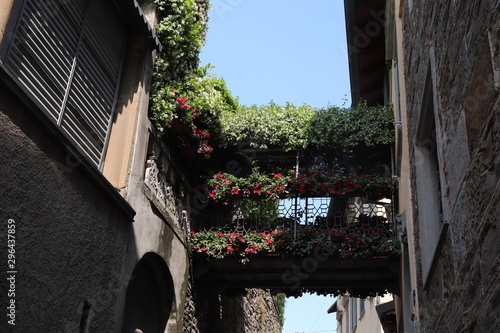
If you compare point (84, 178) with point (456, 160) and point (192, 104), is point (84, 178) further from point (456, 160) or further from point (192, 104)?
point (456, 160)

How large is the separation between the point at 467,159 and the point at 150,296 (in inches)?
262

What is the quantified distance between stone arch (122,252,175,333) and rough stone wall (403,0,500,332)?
4.83 m

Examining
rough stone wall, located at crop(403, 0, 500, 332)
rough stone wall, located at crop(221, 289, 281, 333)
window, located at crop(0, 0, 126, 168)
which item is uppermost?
window, located at crop(0, 0, 126, 168)

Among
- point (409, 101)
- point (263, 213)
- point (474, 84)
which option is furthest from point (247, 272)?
point (474, 84)

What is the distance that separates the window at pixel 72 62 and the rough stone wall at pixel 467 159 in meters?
3.50

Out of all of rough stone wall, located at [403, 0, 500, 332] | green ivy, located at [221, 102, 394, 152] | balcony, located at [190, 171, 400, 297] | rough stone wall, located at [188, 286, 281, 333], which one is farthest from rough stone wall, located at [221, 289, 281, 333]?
rough stone wall, located at [403, 0, 500, 332]

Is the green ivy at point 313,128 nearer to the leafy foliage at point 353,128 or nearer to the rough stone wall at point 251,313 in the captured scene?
the leafy foliage at point 353,128

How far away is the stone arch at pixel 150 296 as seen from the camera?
28.2 ft

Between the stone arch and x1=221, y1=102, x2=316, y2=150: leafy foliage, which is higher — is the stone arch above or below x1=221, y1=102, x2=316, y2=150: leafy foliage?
below

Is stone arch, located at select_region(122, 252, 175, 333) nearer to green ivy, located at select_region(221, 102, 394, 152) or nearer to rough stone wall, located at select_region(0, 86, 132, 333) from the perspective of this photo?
rough stone wall, located at select_region(0, 86, 132, 333)

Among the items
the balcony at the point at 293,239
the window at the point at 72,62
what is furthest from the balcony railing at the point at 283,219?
the window at the point at 72,62

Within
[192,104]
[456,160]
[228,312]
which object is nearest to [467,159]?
[456,160]

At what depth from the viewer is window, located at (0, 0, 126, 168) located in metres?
5.80

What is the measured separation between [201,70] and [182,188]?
6.53ft
